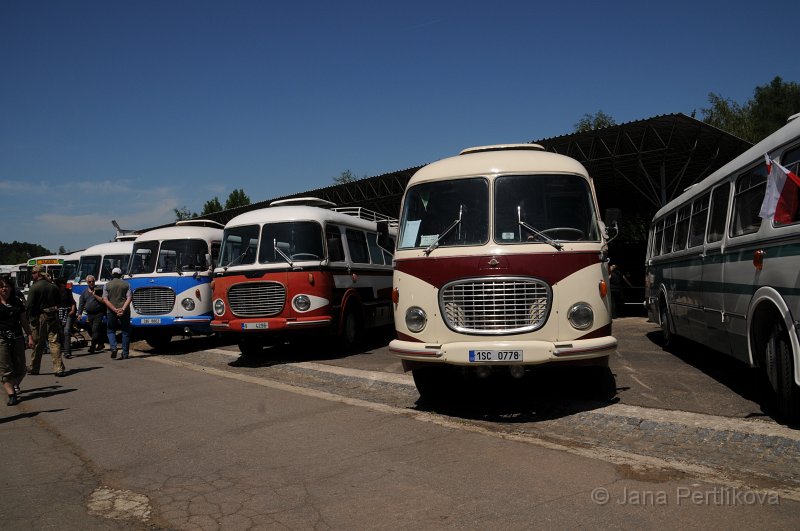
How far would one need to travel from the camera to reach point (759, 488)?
4.40 metres

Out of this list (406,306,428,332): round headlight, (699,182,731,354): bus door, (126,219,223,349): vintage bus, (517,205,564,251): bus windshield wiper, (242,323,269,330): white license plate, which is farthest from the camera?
(126,219,223,349): vintage bus

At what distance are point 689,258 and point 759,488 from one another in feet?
18.7

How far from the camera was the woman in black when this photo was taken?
347 inches

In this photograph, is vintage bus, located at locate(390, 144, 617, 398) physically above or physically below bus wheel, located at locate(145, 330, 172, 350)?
above

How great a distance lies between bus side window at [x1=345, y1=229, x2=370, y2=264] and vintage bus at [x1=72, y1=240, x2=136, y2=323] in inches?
317

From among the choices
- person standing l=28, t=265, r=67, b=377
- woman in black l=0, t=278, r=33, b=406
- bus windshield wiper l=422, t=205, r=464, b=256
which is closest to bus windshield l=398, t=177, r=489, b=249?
bus windshield wiper l=422, t=205, r=464, b=256

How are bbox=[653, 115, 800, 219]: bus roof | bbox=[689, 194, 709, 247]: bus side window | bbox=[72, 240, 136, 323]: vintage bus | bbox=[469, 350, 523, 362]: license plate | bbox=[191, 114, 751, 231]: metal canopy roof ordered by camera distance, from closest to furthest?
bbox=[653, 115, 800, 219]: bus roof
bbox=[469, 350, 523, 362]: license plate
bbox=[689, 194, 709, 247]: bus side window
bbox=[72, 240, 136, 323]: vintage bus
bbox=[191, 114, 751, 231]: metal canopy roof

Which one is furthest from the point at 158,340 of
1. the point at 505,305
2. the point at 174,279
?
the point at 505,305

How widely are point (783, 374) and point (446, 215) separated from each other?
3.73 metres

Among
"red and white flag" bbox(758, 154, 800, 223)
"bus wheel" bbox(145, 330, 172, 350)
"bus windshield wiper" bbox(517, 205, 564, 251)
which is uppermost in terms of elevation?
"red and white flag" bbox(758, 154, 800, 223)

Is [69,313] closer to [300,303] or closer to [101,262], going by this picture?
[101,262]

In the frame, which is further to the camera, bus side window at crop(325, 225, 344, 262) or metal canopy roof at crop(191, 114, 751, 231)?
metal canopy roof at crop(191, 114, 751, 231)

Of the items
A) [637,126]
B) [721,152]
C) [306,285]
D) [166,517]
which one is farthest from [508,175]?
[721,152]

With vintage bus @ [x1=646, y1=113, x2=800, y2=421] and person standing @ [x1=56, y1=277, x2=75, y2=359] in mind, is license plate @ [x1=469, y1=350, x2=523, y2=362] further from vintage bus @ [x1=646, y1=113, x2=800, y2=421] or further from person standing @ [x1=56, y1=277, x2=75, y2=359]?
person standing @ [x1=56, y1=277, x2=75, y2=359]
